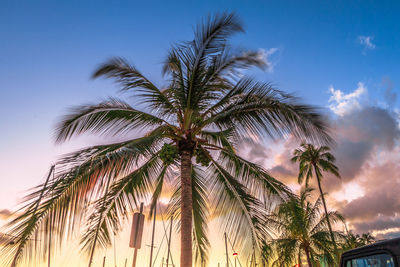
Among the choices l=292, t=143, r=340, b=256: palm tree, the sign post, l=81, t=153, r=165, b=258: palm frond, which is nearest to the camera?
the sign post

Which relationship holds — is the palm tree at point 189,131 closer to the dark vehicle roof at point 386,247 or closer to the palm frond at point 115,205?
the palm frond at point 115,205

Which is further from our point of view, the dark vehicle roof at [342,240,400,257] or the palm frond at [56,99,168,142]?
the palm frond at [56,99,168,142]

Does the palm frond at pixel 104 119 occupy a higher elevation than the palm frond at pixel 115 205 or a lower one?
higher

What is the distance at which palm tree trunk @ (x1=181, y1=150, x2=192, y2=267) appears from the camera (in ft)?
21.1

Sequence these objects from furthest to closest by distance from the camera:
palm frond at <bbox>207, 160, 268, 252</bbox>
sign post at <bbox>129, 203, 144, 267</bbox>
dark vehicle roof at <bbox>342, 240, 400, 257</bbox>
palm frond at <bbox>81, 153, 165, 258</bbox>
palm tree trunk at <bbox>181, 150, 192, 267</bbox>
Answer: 1. palm frond at <bbox>207, 160, 268, 252</bbox>
2. palm frond at <bbox>81, 153, 165, 258</bbox>
3. palm tree trunk at <bbox>181, 150, 192, 267</bbox>
4. sign post at <bbox>129, 203, 144, 267</bbox>
5. dark vehicle roof at <bbox>342, 240, 400, 257</bbox>

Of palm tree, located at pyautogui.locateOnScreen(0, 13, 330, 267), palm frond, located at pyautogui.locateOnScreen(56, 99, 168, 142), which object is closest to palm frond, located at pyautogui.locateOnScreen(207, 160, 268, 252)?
palm tree, located at pyautogui.locateOnScreen(0, 13, 330, 267)

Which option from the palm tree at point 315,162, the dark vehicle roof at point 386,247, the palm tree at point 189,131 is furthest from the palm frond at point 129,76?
the palm tree at point 315,162

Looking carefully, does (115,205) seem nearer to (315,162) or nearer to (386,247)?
(386,247)

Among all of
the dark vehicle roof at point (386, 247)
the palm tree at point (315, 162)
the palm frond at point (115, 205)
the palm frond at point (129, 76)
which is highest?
the palm tree at point (315, 162)

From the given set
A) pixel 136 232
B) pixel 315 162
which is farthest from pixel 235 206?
pixel 315 162

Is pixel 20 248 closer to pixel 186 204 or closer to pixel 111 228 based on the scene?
pixel 111 228

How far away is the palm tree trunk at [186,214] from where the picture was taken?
21.1 ft

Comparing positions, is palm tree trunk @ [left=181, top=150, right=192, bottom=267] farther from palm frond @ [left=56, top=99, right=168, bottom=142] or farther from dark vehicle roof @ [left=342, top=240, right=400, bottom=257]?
dark vehicle roof @ [left=342, top=240, right=400, bottom=257]

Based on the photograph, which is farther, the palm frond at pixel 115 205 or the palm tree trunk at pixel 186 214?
the palm frond at pixel 115 205
